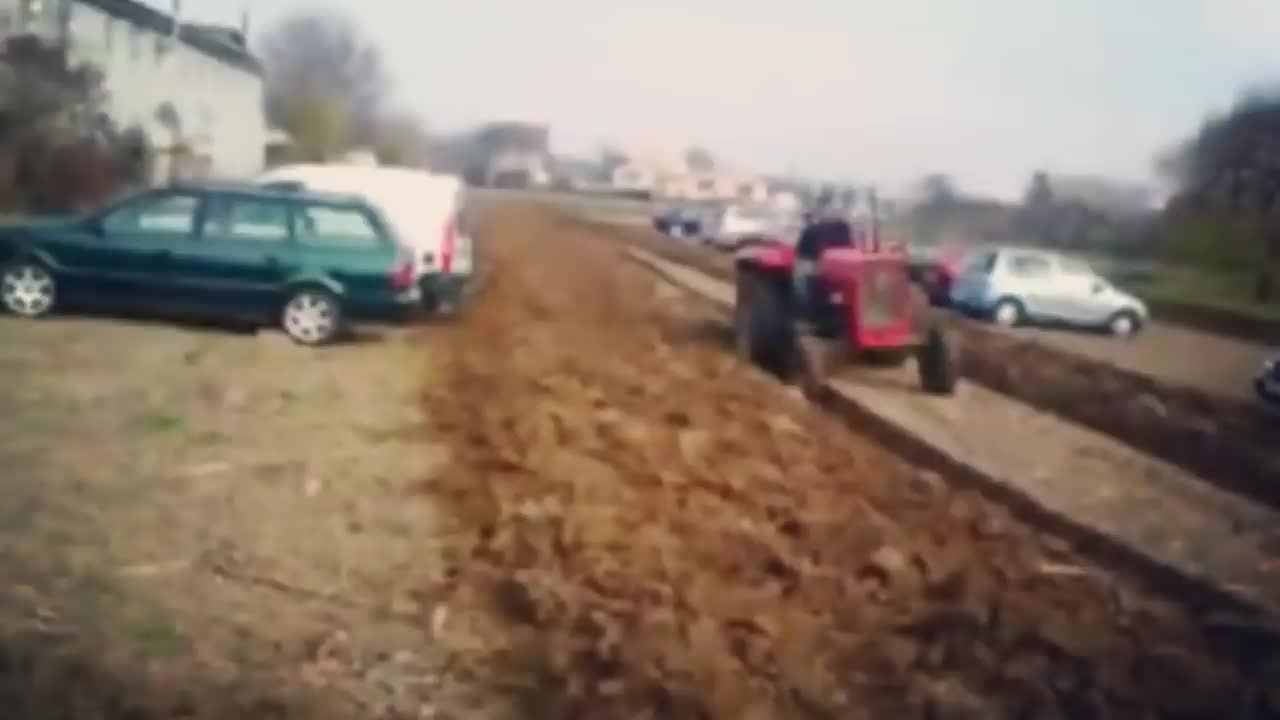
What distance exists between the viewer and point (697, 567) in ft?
5.81

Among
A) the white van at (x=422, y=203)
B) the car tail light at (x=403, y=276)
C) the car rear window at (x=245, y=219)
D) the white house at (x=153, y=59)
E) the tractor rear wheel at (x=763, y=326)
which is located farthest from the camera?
the car tail light at (x=403, y=276)

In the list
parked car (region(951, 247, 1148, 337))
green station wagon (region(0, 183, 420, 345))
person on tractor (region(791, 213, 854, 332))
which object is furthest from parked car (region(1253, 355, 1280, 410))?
green station wagon (region(0, 183, 420, 345))

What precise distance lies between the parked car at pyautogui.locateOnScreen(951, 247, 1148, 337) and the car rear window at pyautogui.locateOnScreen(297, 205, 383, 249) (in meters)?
1.35

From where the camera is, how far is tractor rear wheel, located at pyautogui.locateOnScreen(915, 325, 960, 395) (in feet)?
7.83

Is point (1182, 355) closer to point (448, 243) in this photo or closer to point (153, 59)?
point (448, 243)

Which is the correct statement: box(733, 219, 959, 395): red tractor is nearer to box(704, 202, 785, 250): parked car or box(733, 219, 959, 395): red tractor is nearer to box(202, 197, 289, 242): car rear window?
box(704, 202, 785, 250): parked car

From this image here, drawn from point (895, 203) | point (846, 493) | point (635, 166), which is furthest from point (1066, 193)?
point (846, 493)

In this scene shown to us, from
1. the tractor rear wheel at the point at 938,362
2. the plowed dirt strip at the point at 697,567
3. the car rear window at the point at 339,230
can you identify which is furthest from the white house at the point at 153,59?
the car rear window at the point at 339,230

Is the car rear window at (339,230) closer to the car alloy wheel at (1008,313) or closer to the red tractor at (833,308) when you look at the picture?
the red tractor at (833,308)

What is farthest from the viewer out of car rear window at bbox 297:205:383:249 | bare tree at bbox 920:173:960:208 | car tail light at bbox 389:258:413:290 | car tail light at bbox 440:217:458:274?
car rear window at bbox 297:205:383:249

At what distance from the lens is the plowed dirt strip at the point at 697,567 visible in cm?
157

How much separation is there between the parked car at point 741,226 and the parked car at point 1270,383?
557 mm

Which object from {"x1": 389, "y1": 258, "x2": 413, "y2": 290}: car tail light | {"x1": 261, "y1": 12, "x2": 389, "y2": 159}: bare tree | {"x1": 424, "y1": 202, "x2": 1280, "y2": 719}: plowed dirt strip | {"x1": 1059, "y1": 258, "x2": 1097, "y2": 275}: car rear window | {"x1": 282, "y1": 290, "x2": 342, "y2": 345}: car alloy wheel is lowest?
{"x1": 424, "y1": 202, "x2": 1280, "y2": 719}: plowed dirt strip

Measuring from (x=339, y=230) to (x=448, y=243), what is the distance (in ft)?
3.44
